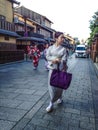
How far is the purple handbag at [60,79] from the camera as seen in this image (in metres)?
4.51

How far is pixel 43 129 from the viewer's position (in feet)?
12.0

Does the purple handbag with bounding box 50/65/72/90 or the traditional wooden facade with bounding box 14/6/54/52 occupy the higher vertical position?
the traditional wooden facade with bounding box 14/6/54/52

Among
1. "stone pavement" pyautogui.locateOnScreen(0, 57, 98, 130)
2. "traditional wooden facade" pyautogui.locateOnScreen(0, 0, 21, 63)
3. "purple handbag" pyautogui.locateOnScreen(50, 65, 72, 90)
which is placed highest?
"traditional wooden facade" pyautogui.locateOnScreen(0, 0, 21, 63)

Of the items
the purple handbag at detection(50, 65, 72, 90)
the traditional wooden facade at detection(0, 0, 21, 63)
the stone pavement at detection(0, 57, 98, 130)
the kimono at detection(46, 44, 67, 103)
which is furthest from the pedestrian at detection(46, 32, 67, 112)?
the traditional wooden facade at detection(0, 0, 21, 63)

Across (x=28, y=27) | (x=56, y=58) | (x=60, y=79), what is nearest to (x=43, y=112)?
(x=60, y=79)

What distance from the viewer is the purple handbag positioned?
4508 millimetres

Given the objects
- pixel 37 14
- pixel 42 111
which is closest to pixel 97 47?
pixel 42 111

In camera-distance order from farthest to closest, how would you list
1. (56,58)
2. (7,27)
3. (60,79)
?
(7,27) < (56,58) < (60,79)

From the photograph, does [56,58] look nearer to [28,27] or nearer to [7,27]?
[7,27]

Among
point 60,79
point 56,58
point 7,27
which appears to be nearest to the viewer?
point 60,79

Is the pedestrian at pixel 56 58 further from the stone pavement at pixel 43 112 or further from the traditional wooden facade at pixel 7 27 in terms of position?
the traditional wooden facade at pixel 7 27

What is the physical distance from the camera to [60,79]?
4.53 meters

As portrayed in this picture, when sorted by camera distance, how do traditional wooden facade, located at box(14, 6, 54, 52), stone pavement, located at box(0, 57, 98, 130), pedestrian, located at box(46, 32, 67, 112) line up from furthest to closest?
1. traditional wooden facade, located at box(14, 6, 54, 52)
2. pedestrian, located at box(46, 32, 67, 112)
3. stone pavement, located at box(0, 57, 98, 130)

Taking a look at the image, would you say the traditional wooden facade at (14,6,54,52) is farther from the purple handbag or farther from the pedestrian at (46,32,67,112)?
the purple handbag
